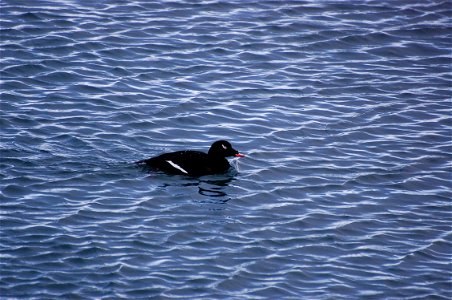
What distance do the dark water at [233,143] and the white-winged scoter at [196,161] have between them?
0.18 metres

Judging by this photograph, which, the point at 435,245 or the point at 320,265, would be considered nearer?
the point at 320,265

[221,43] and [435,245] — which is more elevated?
[221,43]

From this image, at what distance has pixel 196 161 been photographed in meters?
14.4

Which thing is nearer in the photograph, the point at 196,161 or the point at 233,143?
the point at 196,161

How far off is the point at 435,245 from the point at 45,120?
21.6 ft

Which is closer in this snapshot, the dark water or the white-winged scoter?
the dark water

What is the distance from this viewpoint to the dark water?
1123 cm

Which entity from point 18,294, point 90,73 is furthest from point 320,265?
point 90,73

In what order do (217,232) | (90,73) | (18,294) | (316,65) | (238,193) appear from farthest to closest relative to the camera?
(316,65) < (90,73) < (238,193) < (217,232) < (18,294)

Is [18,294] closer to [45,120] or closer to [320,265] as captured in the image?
[320,265]

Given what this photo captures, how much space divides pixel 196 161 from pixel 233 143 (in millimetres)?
1300

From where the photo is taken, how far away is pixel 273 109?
16.9 metres

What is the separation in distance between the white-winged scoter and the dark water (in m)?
0.18

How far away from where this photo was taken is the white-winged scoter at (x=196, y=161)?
14.1 meters
